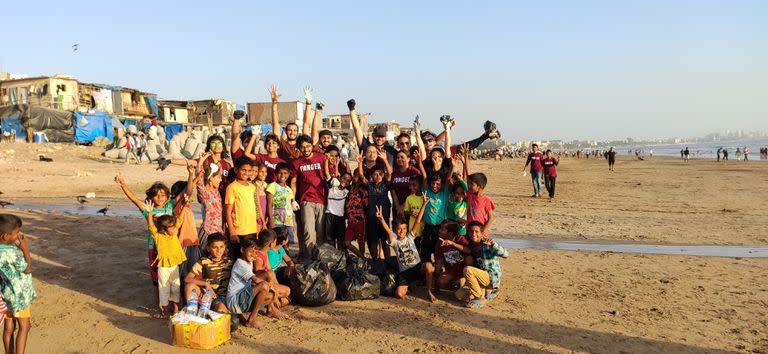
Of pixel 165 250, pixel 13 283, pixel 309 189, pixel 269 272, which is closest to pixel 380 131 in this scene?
pixel 309 189

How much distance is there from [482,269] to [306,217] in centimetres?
243

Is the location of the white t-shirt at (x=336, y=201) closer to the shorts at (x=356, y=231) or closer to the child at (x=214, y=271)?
the shorts at (x=356, y=231)

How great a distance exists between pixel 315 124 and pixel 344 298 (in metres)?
3.02

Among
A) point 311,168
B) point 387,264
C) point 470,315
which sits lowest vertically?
point 470,315

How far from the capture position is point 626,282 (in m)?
6.21

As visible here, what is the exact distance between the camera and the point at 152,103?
4056cm

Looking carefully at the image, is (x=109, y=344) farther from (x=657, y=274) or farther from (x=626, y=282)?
(x=657, y=274)

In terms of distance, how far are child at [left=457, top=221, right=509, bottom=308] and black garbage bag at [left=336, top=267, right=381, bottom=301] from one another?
976 mm

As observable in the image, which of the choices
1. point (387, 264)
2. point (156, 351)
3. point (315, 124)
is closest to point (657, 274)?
point (387, 264)

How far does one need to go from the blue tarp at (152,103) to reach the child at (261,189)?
128 feet

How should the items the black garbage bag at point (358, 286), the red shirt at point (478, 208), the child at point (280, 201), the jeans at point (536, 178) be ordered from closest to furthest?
the black garbage bag at point (358, 286) → the red shirt at point (478, 208) → the child at point (280, 201) → the jeans at point (536, 178)

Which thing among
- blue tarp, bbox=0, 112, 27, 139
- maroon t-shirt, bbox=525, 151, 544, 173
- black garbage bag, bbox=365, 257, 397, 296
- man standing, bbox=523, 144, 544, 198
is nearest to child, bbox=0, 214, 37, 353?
black garbage bag, bbox=365, 257, 397, 296

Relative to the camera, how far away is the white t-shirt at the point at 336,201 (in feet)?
21.6

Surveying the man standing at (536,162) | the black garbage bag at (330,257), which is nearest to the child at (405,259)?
A: the black garbage bag at (330,257)
